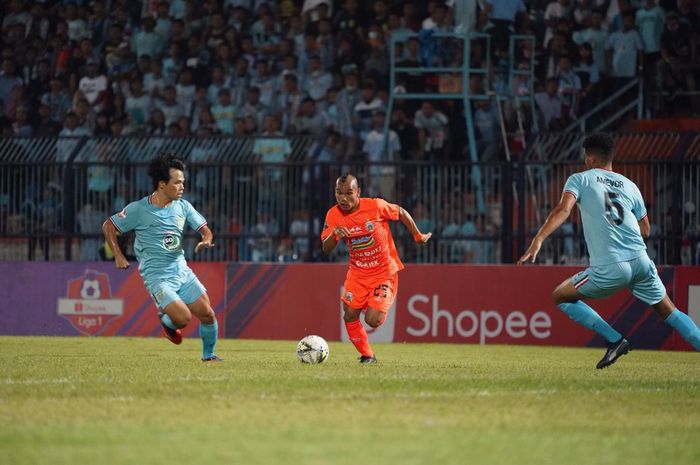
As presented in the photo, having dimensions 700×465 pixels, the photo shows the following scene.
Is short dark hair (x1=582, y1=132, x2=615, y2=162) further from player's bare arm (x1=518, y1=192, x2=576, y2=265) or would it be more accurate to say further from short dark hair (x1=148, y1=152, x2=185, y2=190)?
short dark hair (x1=148, y1=152, x2=185, y2=190)

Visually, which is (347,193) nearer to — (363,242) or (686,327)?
(363,242)

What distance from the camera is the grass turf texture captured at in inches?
277

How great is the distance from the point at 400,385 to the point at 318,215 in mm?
9827

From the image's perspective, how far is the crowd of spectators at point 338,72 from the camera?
22.5 meters

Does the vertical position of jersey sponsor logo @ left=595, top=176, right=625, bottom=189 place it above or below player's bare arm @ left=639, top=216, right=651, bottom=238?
above

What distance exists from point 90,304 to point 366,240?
8.02 meters

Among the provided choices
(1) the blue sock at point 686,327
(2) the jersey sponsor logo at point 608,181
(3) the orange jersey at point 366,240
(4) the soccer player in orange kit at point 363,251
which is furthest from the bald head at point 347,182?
(1) the blue sock at point 686,327

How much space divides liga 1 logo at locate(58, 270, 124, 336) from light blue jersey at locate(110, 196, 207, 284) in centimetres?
664

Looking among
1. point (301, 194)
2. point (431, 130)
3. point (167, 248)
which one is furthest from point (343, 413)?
point (431, 130)

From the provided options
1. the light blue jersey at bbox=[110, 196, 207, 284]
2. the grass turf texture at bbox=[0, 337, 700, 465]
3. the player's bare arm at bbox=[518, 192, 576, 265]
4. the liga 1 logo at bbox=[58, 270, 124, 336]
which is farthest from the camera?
the liga 1 logo at bbox=[58, 270, 124, 336]

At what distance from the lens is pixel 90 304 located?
2055 cm

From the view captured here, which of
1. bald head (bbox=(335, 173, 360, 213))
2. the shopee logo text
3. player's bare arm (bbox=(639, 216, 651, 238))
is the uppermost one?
bald head (bbox=(335, 173, 360, 213))

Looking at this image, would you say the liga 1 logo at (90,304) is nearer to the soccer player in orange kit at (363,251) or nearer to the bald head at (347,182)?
the soccer player in orange kit at (363,251)

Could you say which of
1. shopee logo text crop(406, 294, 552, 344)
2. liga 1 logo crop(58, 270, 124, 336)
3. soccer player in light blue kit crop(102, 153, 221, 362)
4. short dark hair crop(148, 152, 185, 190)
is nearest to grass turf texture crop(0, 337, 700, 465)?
soccer player in light blue kit crop(102, 153, 221, 362)
